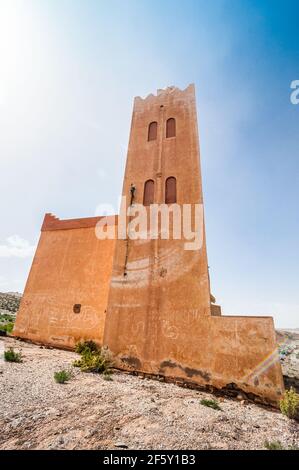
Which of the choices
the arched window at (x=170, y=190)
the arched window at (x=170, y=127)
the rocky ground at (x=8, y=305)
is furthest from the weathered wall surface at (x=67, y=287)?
the rocky ground at (x=8, y=305)

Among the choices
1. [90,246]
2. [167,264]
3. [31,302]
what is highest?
[90,246]

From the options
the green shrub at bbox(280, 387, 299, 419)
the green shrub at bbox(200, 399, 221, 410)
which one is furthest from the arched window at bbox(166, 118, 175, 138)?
the green shrub at bbox(280, 387, 299, 419)

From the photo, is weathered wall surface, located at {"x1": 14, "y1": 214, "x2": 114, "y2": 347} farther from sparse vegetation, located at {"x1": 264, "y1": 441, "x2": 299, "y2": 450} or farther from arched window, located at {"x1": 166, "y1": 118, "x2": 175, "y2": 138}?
sparse vegetation, located at {"x1": 264, "y1": 441, "x2": 299, "y2": 450}

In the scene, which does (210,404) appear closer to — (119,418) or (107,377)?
(119,418)

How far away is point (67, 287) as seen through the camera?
37.7 ft

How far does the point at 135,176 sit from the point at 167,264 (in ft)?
16.2

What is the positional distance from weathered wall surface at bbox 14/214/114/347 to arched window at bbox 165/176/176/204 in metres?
4.11

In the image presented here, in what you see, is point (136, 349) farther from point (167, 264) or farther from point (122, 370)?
point (167, 264)

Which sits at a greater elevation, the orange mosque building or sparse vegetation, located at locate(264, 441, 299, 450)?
the orange mosque building

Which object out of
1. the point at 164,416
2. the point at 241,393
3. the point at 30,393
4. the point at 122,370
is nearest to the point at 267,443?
the point at 164,416

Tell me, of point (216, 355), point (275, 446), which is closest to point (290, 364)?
point (216, 355)

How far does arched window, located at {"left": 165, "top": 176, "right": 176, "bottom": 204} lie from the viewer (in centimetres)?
953
